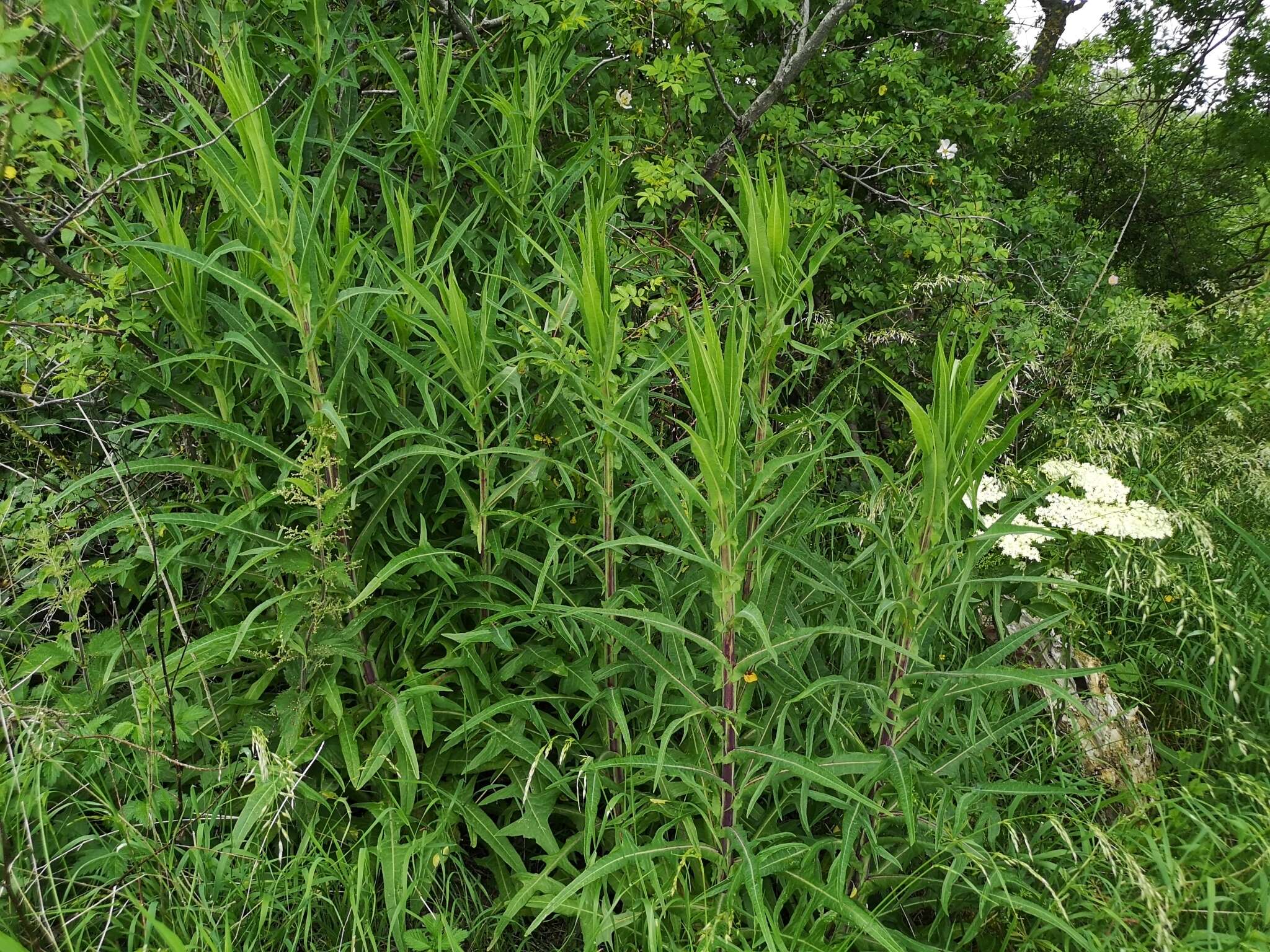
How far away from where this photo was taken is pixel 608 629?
1.70 metres

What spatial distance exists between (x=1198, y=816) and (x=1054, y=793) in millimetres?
687

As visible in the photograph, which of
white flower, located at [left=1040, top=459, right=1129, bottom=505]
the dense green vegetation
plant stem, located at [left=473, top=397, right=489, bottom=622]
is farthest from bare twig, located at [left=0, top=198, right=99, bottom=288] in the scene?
white flower, located at [left=1040, top=459, right=1129, bottom=505]

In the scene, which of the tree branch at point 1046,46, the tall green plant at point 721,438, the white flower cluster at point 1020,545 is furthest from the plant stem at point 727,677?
the tree branch at point 1046,46

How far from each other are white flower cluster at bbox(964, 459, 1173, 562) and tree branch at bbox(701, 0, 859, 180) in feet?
5.73

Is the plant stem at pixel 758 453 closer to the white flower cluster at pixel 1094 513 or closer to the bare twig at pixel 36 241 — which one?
the white flower cluster at pixel 1094 513

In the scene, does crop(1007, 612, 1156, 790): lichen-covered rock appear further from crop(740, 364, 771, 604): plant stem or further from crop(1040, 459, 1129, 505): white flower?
crop(740, 364, 771, 604): plant stem

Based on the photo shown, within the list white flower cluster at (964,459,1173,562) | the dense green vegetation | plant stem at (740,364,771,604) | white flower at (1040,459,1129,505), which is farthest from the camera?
white flower at (1040,459,1129,505)

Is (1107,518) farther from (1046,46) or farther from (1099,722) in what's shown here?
(1046,46)

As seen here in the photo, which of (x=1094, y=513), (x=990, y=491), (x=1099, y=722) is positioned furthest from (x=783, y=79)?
(x=1099, y=722)

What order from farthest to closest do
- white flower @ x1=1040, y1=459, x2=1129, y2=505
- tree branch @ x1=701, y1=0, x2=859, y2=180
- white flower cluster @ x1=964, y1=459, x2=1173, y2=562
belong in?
tree branch @ x1=701, y1=0, x2=859, y2=180 < white flower @ x1=1040, y1=459, x2=1129, y2=505 < white flower cluster @ x1=964, y1=459, x2=1173, y2=562

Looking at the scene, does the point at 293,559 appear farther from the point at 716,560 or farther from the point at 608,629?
the point at 716,560

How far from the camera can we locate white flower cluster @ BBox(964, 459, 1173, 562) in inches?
95.0

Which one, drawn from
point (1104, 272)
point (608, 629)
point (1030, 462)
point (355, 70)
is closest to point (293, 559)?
point (608, 629)

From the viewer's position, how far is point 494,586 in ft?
6.80
